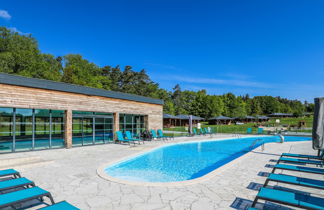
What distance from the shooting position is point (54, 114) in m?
11.6

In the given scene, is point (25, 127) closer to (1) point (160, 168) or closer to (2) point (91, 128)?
(2) point (91, 128)

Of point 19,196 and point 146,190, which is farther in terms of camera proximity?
point 146,190

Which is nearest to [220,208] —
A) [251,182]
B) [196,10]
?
[251,182]

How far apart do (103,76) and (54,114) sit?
4032 centimetres

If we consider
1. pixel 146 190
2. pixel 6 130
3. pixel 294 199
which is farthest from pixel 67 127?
pixel 294 199

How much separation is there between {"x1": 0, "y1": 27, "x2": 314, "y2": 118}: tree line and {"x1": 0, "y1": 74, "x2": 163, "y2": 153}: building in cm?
2415

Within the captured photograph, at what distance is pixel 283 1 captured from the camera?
505 inches

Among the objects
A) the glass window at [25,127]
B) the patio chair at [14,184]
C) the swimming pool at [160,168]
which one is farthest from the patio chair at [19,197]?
the glass window at [25,127]

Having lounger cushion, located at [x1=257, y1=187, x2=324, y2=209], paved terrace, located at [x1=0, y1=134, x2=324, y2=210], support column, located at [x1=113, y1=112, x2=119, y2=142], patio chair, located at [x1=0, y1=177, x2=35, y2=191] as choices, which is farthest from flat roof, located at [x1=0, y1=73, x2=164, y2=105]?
lounger cushion, located at [x1=257, y1=187, x2=324, y2=209]

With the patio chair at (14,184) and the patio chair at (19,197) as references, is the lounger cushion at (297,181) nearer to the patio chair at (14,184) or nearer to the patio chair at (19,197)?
the patio chair at (19,197)

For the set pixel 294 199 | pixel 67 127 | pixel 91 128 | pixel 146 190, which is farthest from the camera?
pixel 91 128

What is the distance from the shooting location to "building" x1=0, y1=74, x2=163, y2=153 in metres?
9.84

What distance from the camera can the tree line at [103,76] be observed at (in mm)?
32750

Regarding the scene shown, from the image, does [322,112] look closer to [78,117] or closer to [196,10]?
[78,117]
